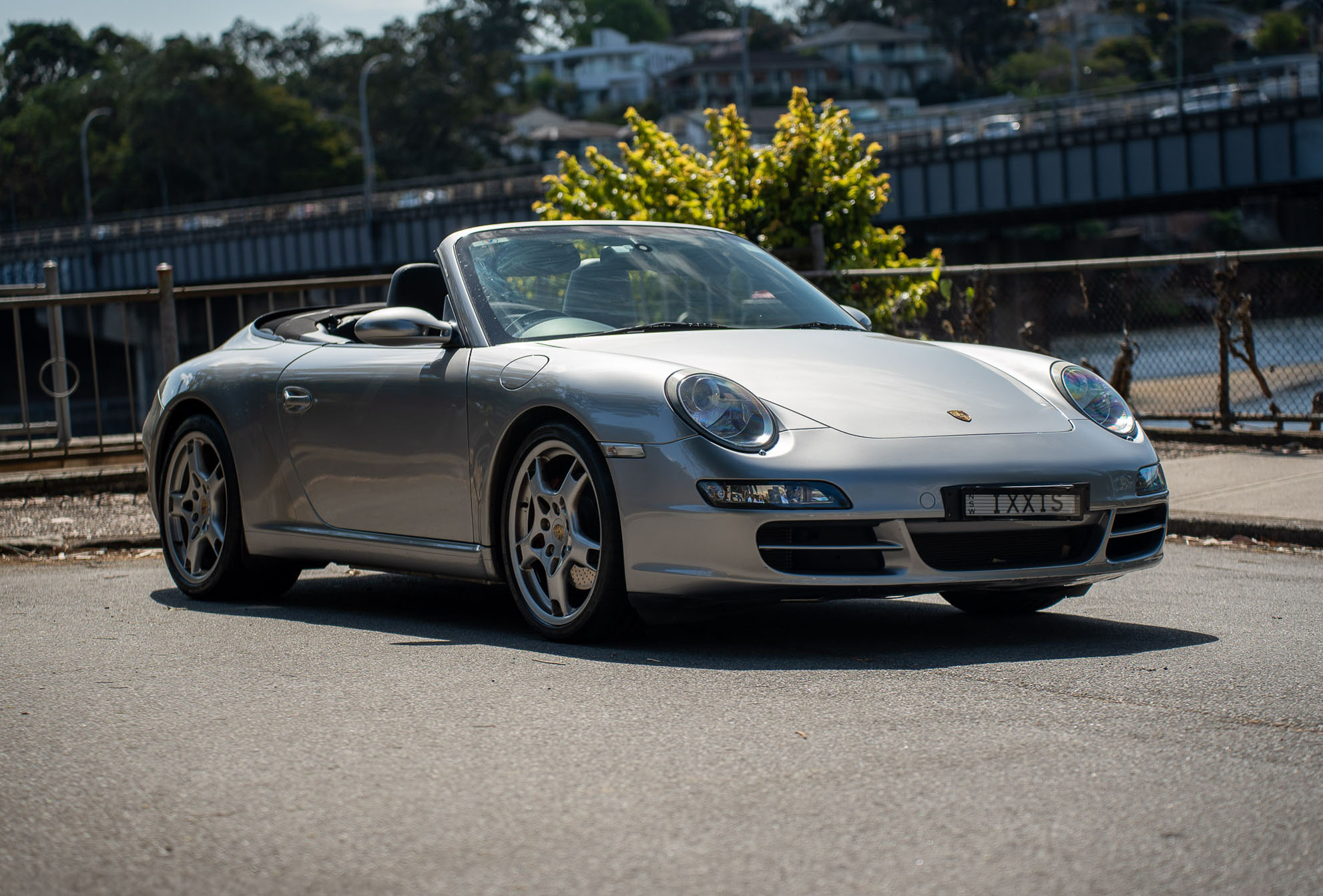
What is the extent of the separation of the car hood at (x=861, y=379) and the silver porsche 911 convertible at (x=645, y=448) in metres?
0.01

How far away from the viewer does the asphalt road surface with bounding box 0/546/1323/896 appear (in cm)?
282

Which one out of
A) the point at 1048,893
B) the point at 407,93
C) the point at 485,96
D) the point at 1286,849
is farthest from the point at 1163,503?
the point at 485,96

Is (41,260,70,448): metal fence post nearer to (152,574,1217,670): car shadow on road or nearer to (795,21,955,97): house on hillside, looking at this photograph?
(152,574,1217,670): car shadow on road

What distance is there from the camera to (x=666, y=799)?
10.5 feet

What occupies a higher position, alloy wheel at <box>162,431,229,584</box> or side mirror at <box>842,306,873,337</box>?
side mirror at <box>842,306,873,337</box>

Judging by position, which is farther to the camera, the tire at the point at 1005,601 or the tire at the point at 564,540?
the tire at the point at 1005,601

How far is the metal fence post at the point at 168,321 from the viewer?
10.5 metres

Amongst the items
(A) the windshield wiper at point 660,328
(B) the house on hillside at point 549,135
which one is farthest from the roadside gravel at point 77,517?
(B) the house on hillside at point 549,135

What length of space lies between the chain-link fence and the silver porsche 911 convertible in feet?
19.4

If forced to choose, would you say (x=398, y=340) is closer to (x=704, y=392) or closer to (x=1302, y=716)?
(x=704, y=392)

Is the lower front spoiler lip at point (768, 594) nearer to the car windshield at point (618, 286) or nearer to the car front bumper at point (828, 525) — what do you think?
the car front bumper at point (828, 525)

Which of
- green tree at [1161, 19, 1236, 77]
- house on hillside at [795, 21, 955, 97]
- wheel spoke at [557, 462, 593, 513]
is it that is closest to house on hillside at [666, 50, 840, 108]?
house on hillside at [795, 21, 955, 97]

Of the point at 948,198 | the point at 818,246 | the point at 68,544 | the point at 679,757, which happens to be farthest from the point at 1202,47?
the point at 679,757

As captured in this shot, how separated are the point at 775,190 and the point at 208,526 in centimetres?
856
